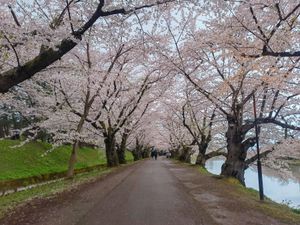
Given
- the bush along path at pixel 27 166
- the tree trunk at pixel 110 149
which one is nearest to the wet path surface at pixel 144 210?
the bush along path at pixel 27 166

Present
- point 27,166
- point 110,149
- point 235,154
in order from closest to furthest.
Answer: point 235,154, point 27,166, point 110,149

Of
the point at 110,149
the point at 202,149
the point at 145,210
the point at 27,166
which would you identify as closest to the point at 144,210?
the point at 145,210

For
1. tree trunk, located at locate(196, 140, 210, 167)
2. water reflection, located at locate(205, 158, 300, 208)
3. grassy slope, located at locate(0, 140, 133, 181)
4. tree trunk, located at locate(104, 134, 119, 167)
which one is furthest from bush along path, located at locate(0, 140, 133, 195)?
water reflection, located at locate(205, 158, 300, 208)

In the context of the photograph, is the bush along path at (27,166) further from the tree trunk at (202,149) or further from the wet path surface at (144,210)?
the tree trunk at (202,149)

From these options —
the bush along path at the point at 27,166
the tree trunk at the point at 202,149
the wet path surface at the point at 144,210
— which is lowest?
Answer: the wet path surface at the point at 144,210

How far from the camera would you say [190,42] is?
19.8 meters

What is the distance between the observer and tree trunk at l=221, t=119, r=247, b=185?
729 inches

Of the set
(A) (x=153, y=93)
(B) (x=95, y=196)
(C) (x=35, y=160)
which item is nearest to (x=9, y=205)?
(B) (x=95, y=196)

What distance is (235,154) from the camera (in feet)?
61.6

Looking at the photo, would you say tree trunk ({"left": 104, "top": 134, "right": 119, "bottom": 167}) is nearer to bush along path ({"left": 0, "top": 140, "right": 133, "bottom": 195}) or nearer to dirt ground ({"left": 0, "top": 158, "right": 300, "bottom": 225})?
bush along path ({"left": 0, "top": 140, "right": 133, "bottom": 195})

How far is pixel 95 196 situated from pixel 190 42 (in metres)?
10.7

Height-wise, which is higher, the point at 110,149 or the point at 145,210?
the point at 110,149

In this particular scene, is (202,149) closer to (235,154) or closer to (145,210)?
(235,154)

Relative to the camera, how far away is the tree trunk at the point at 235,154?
18.5 meters
